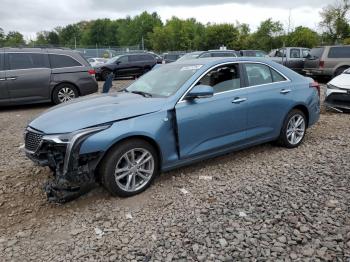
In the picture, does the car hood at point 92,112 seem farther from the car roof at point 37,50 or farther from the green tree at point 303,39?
the green tree at point 303,39

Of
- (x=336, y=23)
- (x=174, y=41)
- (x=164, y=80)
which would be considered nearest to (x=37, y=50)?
(x=164, y=80)

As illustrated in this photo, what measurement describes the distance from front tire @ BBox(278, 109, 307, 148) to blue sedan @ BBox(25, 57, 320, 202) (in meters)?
0.02

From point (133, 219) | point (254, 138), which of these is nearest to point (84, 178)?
point (133, 219)

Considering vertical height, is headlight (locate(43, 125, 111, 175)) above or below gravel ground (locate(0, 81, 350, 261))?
above

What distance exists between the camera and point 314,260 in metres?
3.06

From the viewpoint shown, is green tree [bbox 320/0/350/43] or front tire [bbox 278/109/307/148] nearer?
front tire [bbox 278/109/307/148]

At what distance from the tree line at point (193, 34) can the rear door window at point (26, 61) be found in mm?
1814

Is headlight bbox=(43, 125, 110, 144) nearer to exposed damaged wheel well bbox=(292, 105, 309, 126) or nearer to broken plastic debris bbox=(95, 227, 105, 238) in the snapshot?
broken plastic debris bbox=(95, 227, 105, 238)

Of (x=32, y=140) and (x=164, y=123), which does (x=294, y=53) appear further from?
(x=32, y=140)

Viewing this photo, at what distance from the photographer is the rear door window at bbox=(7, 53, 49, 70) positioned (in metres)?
9.80

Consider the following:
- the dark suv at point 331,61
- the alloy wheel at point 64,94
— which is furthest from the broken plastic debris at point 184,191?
the dark suv at point 331,61

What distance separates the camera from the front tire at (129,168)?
12.9 feet

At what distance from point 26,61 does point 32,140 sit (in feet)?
21.7

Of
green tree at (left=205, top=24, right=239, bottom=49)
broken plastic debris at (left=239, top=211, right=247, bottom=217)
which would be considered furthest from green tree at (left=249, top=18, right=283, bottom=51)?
broken plastic debris at (left=239, top=211, right=247, bottom=217)
